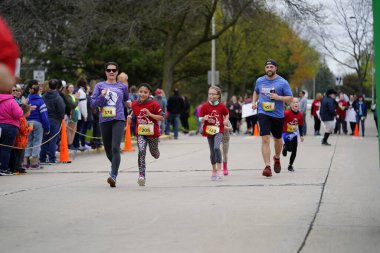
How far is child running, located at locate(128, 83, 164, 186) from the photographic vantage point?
486 inches

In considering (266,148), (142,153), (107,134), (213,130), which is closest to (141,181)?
(142,153)

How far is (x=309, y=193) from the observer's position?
10.9m

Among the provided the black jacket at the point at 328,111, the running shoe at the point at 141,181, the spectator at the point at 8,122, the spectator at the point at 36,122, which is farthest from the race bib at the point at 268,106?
the black jacket at the point at 328,111

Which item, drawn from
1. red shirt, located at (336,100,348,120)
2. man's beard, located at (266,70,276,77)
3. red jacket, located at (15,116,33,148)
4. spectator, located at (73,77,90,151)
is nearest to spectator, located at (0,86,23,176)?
Result: red jacket, located at (15,116,33,148)

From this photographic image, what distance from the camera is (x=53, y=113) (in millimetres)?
18125

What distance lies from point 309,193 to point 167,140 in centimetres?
1925

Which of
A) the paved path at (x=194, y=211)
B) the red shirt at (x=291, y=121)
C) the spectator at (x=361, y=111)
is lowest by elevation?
the paved path at (x=194, y=211)

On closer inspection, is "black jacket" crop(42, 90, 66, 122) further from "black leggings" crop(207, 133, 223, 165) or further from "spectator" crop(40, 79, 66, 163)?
"black leggings" crop(207, 133, 223, 165)

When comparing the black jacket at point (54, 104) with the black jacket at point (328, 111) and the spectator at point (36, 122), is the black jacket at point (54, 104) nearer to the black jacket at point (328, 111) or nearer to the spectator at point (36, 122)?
the spectator at point (36, 122)

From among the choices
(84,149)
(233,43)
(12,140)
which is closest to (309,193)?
(12,140)

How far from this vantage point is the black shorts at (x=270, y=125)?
13547 mm

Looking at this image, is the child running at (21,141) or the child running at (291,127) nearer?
the child running at (291,127)

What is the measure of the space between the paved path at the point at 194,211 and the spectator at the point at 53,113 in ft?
7.62

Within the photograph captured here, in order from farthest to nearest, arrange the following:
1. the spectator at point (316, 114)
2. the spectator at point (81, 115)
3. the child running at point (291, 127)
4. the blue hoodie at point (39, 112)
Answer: the spectator at point (316, 114), the spectator at point (81, 115), the blue hoodie at point (39, 112), the child running at point (291, 127)
